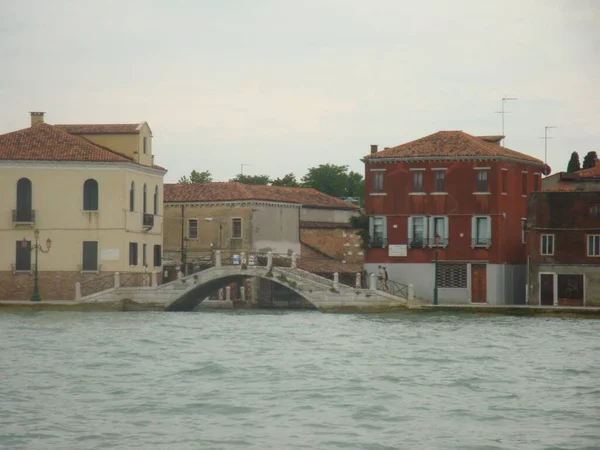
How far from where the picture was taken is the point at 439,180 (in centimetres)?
6031

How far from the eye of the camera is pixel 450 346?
39.0m

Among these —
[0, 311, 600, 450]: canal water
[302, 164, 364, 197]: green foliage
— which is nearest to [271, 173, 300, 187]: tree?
[302, 164, 364, 197]: green foliage

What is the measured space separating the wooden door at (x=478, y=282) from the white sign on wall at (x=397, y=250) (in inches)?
115

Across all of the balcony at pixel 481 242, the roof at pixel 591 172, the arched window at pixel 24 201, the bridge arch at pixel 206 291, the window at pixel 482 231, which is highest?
the roof at pixel 591 172

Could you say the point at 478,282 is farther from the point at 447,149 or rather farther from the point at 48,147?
the point at 48,147

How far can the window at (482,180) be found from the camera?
2349 inches

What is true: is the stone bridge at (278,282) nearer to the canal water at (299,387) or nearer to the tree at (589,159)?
the canal water at (299,387)

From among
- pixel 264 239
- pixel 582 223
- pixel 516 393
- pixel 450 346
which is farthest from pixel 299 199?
pixel 516 393

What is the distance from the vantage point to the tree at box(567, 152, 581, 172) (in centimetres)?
7250

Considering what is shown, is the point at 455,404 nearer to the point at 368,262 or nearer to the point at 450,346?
the point at 450,346

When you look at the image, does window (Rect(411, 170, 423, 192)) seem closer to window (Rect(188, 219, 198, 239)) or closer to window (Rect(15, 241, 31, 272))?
window (Rect(15, 241, 31, 272))

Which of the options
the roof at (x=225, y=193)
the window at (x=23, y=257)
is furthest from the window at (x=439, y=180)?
the window at (x=23, y=257)

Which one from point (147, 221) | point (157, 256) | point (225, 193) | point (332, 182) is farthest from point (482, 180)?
point (332, 182)

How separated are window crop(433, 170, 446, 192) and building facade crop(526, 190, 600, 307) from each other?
4.08 metres
